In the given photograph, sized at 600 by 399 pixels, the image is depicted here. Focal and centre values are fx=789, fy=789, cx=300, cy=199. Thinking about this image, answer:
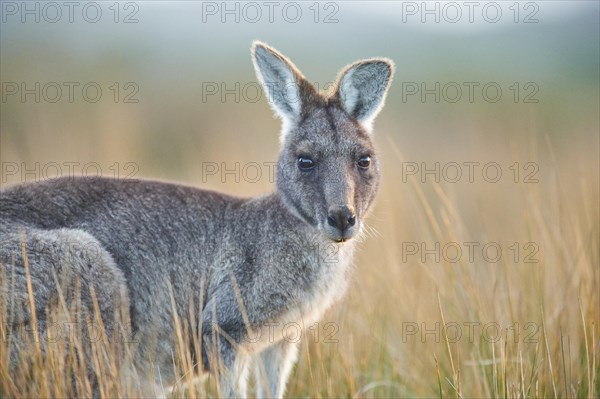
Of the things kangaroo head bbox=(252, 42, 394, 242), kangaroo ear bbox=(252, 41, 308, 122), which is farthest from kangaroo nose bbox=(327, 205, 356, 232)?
kangaroo ear bbox=(252, 41, 308, 122)

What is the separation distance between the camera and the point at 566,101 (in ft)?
81.9

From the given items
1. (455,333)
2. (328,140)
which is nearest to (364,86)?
(328,140)

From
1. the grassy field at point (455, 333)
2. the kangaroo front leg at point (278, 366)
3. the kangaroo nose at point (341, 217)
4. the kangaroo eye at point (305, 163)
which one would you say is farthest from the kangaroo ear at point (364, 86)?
the kangaroo front leg at point (278, 366)

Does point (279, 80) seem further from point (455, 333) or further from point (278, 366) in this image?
point (455, 333)

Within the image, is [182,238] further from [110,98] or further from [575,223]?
[110,98]

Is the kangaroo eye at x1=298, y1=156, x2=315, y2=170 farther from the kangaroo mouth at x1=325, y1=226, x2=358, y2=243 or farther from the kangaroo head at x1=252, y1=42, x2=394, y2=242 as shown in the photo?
the kangaroo mouth at x1=325, y1=226, x2=358, y2=243

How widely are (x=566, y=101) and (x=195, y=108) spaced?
41.4 ft

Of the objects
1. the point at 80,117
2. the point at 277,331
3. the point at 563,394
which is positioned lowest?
the point at 563,394

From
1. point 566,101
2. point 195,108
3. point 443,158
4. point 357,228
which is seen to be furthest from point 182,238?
point 566,101

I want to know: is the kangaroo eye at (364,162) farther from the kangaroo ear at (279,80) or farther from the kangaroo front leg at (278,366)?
the kangaroo front leg at (278,366)

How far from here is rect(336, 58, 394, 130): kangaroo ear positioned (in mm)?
5492

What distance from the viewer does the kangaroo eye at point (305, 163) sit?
17.2 feet

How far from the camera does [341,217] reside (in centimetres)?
479

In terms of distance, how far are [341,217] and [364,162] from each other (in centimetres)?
71
